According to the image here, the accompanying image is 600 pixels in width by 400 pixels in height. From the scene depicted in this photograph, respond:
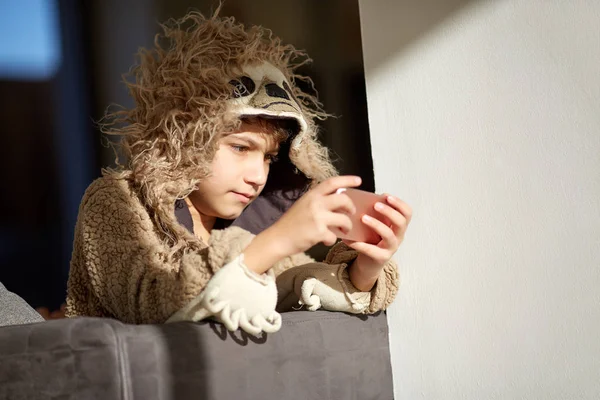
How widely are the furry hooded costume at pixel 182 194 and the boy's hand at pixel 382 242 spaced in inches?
1.1

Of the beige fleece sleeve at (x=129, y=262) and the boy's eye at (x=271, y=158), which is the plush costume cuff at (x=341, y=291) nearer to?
the beige fleece sleeve at (x=129, y=262)

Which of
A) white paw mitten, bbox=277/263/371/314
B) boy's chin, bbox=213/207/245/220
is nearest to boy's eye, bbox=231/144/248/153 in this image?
boy's chin, bbox=213/207/245/220

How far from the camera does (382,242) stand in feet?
4.37

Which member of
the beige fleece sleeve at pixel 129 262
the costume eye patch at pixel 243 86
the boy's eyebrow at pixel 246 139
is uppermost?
the costume eye patch at pixel 243 86

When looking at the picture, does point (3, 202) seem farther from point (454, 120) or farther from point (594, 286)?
point (594, 286)

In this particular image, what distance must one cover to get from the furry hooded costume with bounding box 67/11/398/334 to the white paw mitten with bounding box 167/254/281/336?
0.20ft

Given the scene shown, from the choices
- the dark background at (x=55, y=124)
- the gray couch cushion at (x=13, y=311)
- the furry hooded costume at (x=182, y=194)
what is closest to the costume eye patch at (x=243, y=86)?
the furry hooded costume at (x=182, y=194)

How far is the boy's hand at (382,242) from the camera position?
1.28m

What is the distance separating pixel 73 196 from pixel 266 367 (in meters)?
2.12

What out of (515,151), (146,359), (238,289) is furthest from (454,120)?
(146,359)

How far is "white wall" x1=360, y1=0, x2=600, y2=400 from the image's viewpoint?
1159 millimetres

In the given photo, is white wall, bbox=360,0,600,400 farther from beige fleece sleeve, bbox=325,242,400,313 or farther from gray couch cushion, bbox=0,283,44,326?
gray couch cushion, bbox=0,283,44,326

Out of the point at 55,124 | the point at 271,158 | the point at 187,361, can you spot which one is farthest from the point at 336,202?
→ the point at 55,124

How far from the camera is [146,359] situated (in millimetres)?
1008
